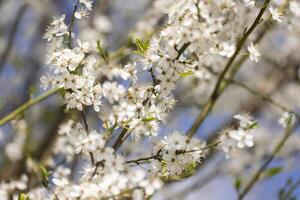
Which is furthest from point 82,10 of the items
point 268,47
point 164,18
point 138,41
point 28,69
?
point 268,47

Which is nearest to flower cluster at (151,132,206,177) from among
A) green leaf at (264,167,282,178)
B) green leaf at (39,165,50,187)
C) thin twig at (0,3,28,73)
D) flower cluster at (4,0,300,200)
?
flower cluster at (4,0,300,200)

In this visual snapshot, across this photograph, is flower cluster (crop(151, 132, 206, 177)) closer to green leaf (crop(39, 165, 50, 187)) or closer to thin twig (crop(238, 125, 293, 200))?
green leaf (crop(39, 165, 50, 187))

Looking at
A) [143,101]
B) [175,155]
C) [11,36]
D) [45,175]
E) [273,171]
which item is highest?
[143,101]

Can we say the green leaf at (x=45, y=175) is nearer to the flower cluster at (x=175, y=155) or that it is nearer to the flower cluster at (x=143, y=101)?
the flower cluster at (x=143, y=101)

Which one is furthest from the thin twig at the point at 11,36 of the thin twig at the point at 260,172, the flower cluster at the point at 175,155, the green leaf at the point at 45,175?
the flower cluster at the point at 175,155

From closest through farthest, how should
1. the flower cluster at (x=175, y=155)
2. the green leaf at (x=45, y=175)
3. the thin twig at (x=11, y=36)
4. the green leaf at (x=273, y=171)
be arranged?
the flower cluster at (x=175, y=155)
the green leaf at (x=45, y=175)
the green leaf at (x=273, y=171)
the thin twig at (x=11, y=36)

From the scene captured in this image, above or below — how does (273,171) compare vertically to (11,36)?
below

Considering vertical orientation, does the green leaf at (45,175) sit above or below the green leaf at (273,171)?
above

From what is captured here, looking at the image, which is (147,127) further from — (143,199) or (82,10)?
(82,10)

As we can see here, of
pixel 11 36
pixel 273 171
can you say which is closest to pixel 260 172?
pixel 273 171

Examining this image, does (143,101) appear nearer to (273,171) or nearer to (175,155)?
(175,155)

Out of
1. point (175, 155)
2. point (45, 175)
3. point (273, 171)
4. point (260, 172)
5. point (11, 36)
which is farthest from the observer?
point (11, 36)
